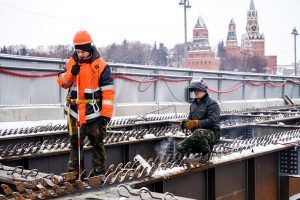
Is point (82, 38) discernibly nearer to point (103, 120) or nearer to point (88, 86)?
point (88, 86)

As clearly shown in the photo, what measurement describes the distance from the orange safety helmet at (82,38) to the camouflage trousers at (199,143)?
2.36m

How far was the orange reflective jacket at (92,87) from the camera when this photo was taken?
227 inches

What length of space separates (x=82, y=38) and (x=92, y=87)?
2.05 ft

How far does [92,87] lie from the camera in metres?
5.80

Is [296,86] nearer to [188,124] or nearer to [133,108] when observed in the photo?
[133,108]

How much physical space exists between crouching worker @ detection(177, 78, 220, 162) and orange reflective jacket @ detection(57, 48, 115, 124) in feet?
5.56

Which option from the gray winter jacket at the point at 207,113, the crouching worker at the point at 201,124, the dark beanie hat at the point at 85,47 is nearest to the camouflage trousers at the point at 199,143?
the crouching worker at the point at 201,124

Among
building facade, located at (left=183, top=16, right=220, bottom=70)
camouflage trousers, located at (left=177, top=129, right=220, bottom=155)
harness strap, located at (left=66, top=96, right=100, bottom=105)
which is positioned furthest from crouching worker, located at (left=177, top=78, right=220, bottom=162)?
building facade, located at (left=183, top=16, right=220, bottom=70)

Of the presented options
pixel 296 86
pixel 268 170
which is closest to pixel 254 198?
pixel 268 170

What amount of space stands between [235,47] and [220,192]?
159m

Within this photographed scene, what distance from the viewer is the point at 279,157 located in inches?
336

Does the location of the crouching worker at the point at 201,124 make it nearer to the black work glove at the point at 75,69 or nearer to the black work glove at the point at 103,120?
the black work glove at the point at 103,120

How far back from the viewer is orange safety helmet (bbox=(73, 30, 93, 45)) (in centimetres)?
568

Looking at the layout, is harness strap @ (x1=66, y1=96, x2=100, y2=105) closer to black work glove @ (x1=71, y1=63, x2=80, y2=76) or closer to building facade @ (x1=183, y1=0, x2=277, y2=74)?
black work glove @ (x1=71, y1=63, x2=80, y2=76)
